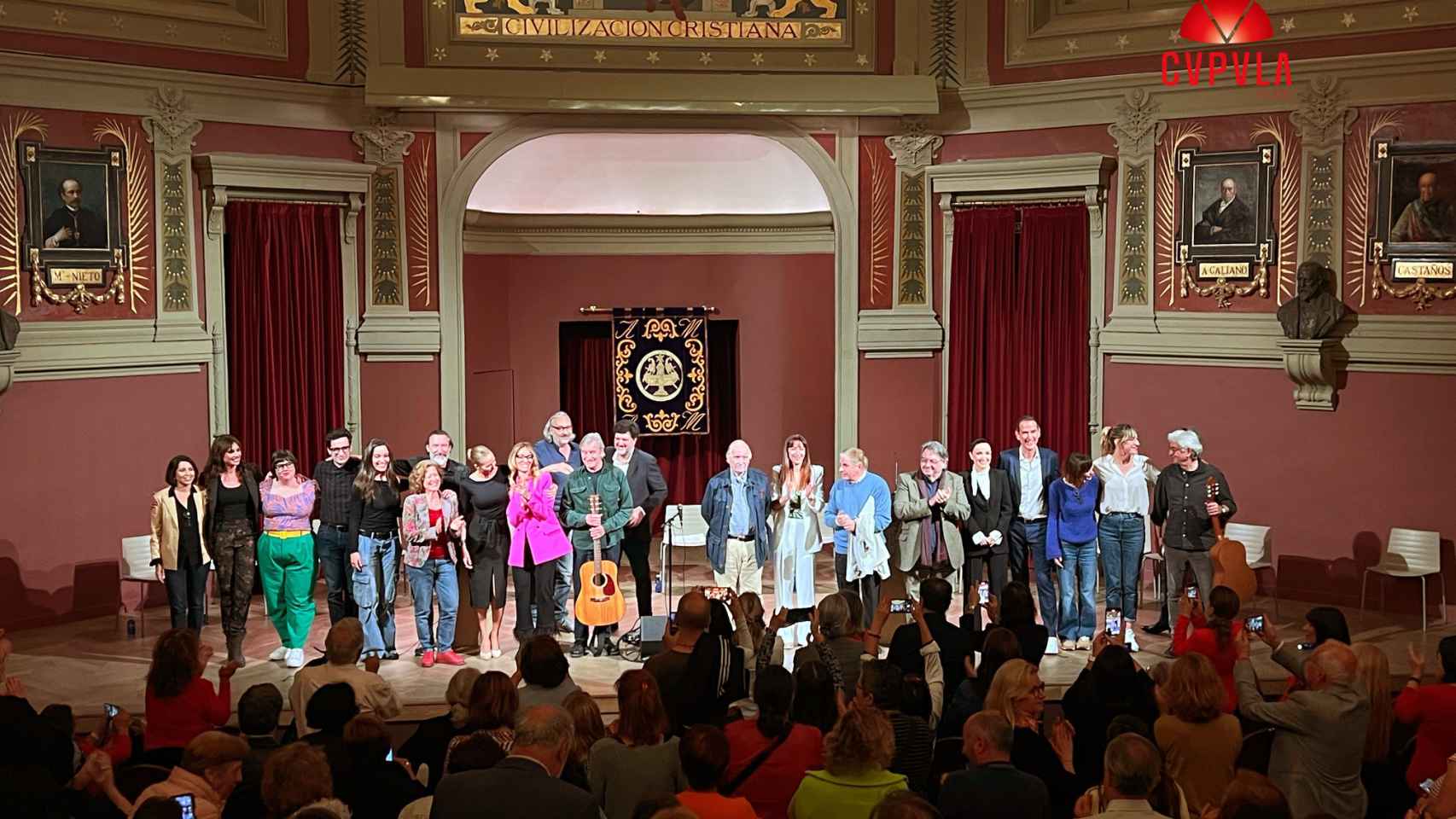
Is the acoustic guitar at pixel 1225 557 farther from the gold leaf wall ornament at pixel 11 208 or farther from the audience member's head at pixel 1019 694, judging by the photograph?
the gold leaf wall ornament at pixel 11 208

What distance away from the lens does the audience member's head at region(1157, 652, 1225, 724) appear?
17.0ft

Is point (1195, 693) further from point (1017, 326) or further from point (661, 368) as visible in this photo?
point (661, 368)

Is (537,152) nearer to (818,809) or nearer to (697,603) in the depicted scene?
(697,603)

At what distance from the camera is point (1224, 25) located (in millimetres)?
7969

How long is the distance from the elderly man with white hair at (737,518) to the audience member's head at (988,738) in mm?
4844

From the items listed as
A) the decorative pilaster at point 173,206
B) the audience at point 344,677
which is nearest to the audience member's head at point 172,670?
the audience at point 344,677

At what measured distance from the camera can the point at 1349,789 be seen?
5.66 m

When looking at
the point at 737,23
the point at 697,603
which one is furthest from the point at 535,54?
the point at 697,603

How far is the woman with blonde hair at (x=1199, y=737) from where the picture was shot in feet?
17.0

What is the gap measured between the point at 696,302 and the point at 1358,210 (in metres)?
5.82

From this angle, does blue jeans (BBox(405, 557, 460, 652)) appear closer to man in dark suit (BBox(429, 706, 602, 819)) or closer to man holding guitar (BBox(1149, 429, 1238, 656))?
man holding guitar (BBox(1149, 429, 1238, 656))

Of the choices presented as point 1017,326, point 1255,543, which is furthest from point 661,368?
point 1255,543

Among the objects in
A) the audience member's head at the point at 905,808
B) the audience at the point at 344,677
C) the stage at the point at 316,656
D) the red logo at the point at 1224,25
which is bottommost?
the stage at the point at 316,656

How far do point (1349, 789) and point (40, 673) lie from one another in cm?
725
